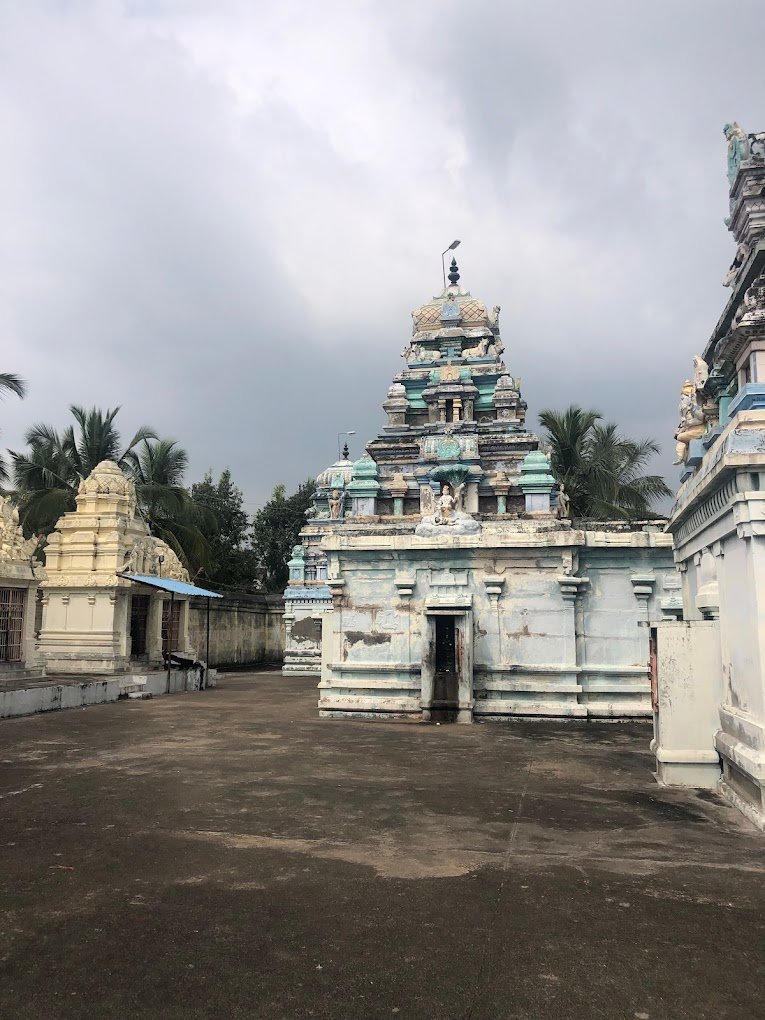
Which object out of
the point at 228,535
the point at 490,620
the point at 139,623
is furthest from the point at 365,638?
the point at 228,535

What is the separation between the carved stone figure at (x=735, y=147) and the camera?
12.3 meters

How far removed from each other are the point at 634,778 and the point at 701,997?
5.35m

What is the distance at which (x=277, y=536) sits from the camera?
50.9 metres

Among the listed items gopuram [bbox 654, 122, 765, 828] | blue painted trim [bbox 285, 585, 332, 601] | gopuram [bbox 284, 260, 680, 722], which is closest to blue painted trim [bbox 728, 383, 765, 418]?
gopuram [bbox 654, 122, 765, 828]

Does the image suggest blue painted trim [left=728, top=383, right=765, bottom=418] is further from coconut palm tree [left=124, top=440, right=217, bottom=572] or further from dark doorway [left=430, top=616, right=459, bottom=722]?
coconut palm tree [left=124, top=440, right=217, bottom=572]

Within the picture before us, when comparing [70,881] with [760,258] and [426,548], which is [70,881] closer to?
[426,548]

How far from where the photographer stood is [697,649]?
8242 mm

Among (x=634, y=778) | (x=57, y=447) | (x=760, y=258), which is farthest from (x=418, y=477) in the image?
(x=634, y=778)

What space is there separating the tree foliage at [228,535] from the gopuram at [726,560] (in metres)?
30.7

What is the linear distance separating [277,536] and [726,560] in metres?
44.7

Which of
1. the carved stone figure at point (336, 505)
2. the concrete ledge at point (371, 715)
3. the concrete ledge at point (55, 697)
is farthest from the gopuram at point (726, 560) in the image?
the carved stone figure at point (336, 505)

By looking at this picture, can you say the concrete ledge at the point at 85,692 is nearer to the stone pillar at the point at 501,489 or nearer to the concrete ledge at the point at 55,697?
the concrete ledge at the point at 55,697

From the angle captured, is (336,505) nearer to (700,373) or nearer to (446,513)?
(446,513)

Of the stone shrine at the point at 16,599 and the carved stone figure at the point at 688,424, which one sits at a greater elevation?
the carved stone figure at the point at 688,424
